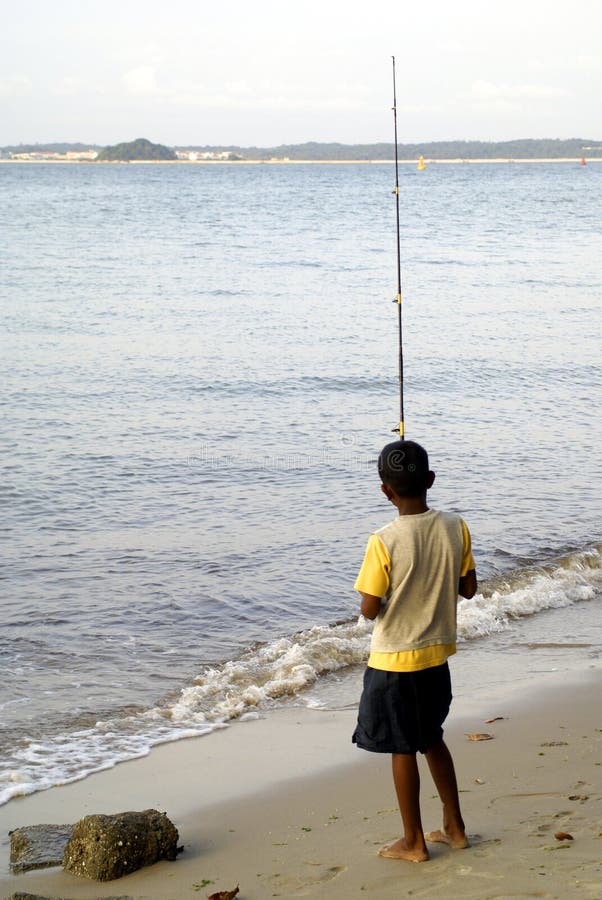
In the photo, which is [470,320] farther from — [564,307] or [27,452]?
[27,452]

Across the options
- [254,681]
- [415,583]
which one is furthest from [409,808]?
[254,681]

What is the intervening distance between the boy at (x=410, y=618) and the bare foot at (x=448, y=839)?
0.42ft

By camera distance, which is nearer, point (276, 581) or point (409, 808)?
point (409, 808)

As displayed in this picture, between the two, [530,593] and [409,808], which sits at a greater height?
[409,808]

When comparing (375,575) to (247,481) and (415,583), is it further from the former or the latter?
(247,481)

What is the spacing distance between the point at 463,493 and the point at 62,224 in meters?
34.3

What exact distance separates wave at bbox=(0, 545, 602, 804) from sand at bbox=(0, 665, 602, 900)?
161 millimetres

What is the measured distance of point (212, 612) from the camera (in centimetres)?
674

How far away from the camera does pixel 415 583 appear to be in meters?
3.19

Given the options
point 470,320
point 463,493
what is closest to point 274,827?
point 463,493

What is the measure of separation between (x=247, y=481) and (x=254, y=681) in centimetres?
403

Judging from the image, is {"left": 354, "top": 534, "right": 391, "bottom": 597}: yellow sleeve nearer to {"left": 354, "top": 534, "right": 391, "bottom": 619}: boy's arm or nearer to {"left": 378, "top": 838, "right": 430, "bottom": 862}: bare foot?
{"left": 354, "top": 534, "right": 391, "bottom": 619}: boy's arm

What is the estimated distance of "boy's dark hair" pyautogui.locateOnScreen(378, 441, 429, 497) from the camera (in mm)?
3156

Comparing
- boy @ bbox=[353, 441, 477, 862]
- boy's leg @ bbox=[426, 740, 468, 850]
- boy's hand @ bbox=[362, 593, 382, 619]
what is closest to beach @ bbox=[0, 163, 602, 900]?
boy's leg @ bbox=[426, 740, 468, 850]
